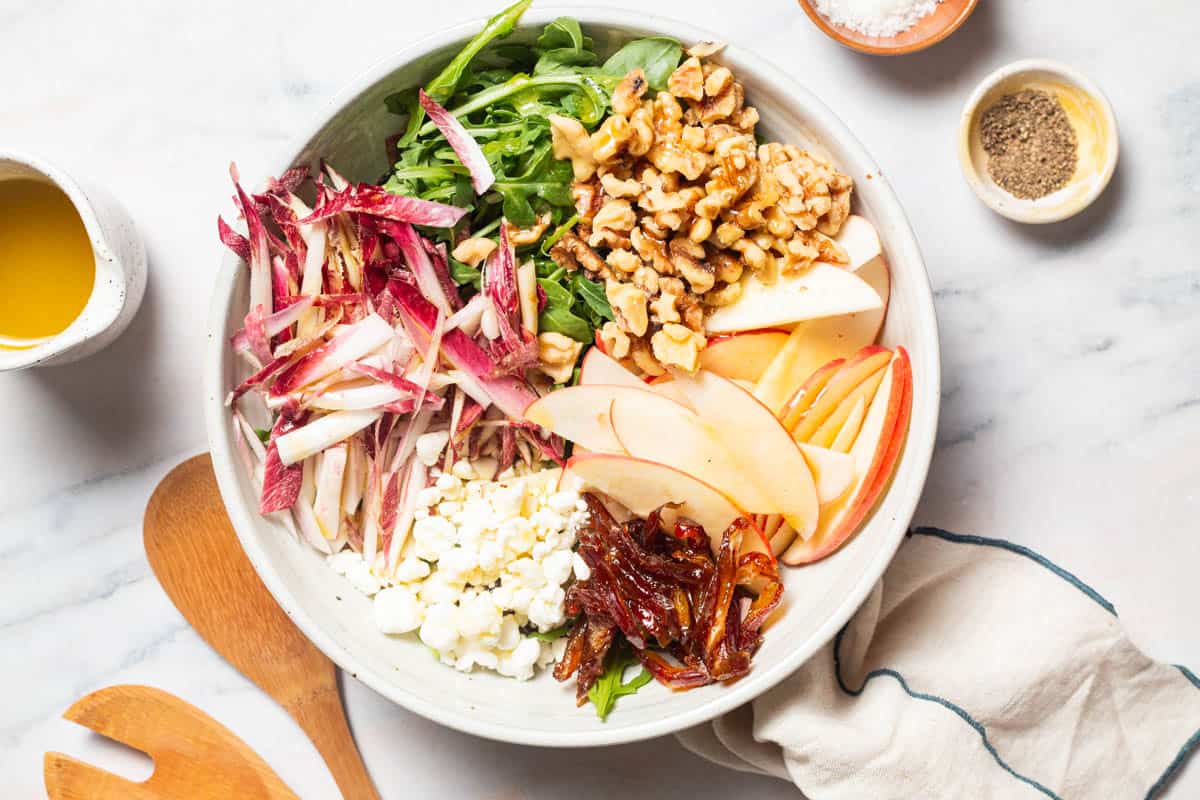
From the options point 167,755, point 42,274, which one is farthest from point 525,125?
point 167,755

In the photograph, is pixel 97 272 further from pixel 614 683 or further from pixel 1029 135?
pixel 1029 135

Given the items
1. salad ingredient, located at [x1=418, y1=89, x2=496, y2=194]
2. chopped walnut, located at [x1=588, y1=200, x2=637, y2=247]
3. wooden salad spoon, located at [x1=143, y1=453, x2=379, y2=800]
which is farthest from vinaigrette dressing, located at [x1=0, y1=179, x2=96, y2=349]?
chopped walnut, located at [x1=588, y1=200, x2=637, y2=247]

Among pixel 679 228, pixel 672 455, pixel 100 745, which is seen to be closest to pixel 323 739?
pixel 100 745

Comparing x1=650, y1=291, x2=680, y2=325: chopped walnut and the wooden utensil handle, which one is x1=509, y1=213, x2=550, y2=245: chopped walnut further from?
the wooden utensil handle

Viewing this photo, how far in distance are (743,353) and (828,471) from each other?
0.26 m

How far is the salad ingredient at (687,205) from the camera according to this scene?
1717mm

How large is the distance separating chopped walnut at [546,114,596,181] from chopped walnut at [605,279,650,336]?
8.7 inches

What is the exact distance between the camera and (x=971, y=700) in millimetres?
1965

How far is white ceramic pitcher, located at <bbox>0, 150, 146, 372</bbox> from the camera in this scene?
174cm

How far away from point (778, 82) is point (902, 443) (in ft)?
2.18

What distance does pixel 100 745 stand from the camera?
7.15 ft

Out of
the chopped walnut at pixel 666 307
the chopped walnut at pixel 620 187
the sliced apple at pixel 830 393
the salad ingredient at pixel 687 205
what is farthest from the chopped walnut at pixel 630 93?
the sliced apple at pixel 830 393

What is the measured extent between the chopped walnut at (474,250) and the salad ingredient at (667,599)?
50cm

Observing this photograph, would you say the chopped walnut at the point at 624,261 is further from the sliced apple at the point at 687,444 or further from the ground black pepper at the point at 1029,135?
the ground black pepper at the point at 1029,135
